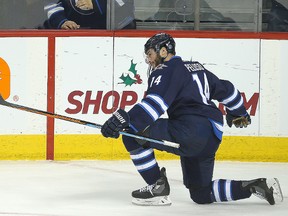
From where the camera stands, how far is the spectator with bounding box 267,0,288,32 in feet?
22.1

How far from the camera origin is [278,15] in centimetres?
676

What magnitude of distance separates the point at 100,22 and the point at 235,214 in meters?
2.48

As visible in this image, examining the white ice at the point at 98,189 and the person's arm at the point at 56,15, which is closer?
the white ice at the point at 98,189

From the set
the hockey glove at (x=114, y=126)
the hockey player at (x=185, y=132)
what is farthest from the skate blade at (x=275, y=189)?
the hockey glove at (x=114, y=126)

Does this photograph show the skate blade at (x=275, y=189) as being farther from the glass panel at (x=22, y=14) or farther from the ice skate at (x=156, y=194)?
the glass panel at (x=22, y=14)

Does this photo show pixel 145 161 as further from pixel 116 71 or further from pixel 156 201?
pixel 116 71

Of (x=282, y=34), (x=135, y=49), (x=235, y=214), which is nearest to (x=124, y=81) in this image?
(x=135, y=49)

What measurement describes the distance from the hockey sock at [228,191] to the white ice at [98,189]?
54mm

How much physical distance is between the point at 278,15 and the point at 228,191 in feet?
7.72

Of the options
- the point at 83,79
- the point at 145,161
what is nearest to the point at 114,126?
the point at 145,161

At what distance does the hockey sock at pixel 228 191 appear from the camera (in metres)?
4.70

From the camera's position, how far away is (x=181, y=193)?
523cm

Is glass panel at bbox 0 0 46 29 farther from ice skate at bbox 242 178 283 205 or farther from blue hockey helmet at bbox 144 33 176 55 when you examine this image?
ice skate at bbox 242 178 283 205

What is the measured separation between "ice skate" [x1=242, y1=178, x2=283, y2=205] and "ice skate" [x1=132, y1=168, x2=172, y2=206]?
39 centimetres
